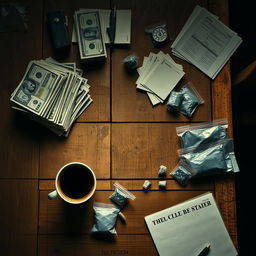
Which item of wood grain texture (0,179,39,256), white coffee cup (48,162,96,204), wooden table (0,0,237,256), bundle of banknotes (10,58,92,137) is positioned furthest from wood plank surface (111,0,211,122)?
wood grain texture (0,179,39,256)

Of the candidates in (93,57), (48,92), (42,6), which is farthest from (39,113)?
(42,6)

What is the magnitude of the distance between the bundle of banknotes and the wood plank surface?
11cm

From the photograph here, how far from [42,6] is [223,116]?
2.36ft

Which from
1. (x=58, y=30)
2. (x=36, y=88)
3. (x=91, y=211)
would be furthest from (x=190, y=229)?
(x=58, y=30)

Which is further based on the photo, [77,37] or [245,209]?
[245,209]

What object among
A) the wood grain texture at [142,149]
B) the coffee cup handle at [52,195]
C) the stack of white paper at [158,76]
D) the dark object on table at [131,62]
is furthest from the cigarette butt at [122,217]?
the dark object on table at [131,62]

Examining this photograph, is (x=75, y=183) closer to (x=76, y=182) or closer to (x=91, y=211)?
(x=76, y=182)

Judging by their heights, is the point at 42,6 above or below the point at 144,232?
above

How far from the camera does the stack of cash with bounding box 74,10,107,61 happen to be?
1.26 meters

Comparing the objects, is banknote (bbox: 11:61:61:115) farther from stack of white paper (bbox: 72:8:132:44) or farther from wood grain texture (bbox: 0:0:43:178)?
stack of white paper (bbox: 72:8:132:44)

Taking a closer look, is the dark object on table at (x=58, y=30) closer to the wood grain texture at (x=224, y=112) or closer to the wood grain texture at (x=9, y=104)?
the wood grain texture at (x=9, y=104)

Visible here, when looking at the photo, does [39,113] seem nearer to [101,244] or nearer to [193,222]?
[101,244]

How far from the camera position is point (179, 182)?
124cm

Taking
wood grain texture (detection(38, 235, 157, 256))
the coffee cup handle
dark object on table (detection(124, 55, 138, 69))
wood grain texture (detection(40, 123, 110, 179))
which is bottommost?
wood grain texture (detection(38, 235, 157, 256))
